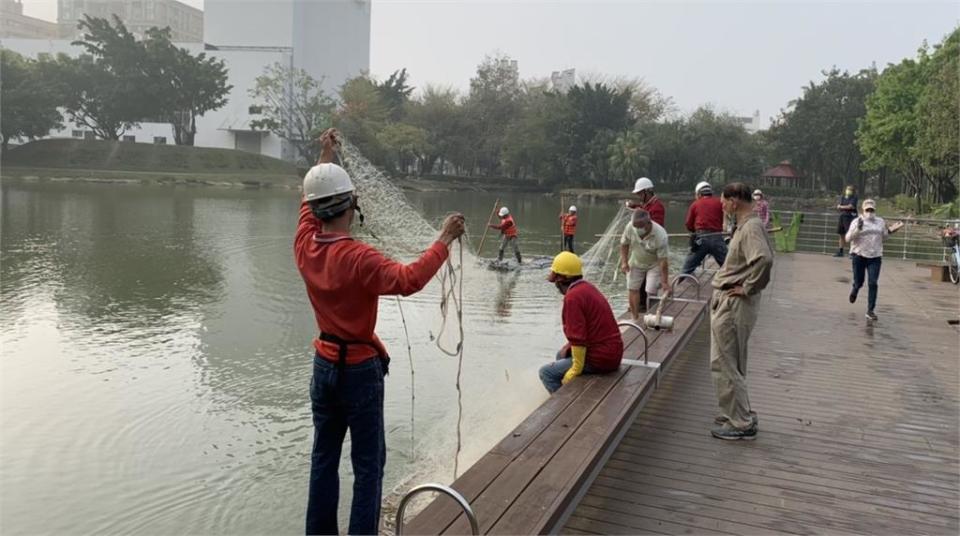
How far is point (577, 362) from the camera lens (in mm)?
6301

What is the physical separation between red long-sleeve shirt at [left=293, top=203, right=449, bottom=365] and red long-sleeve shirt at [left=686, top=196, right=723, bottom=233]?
7.95 m

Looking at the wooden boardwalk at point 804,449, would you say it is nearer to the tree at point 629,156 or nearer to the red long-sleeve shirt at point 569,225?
the red long-sleeve shirt at point 569,225

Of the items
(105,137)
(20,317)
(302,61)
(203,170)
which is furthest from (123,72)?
(20,317)

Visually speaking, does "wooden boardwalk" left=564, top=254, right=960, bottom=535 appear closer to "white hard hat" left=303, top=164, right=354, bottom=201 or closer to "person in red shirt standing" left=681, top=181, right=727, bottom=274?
"person in red shirt standing" left=681, top=181, right=727, bottom=274

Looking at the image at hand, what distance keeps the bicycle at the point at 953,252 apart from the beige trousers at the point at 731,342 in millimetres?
11503

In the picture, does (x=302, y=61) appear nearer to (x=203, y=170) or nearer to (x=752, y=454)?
(x=203, y=170)

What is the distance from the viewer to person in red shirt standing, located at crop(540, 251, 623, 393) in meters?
6.02

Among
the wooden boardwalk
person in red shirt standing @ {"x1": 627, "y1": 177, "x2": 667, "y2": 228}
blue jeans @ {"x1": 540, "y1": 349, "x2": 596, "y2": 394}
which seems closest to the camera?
the wooden boardwalk

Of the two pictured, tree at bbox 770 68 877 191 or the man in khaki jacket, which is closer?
the man in khaki jacket

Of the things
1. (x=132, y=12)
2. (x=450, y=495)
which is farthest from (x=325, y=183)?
(x=132, y=12)

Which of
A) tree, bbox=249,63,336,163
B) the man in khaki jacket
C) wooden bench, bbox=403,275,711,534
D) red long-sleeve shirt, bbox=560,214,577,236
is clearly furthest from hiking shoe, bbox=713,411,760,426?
tree, bbox=249,63,336,163

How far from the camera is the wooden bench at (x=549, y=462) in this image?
3.79 metres

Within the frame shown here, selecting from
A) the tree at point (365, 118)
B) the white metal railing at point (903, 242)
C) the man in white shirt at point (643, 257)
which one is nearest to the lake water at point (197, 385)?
the man in white shirt at point (643, 257)

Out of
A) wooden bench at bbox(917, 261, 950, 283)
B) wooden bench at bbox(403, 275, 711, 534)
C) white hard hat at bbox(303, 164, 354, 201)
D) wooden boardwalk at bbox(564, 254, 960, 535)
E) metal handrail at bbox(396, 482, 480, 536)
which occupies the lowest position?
wooden boardwalk at bbox(564, 254, 960, 535)
